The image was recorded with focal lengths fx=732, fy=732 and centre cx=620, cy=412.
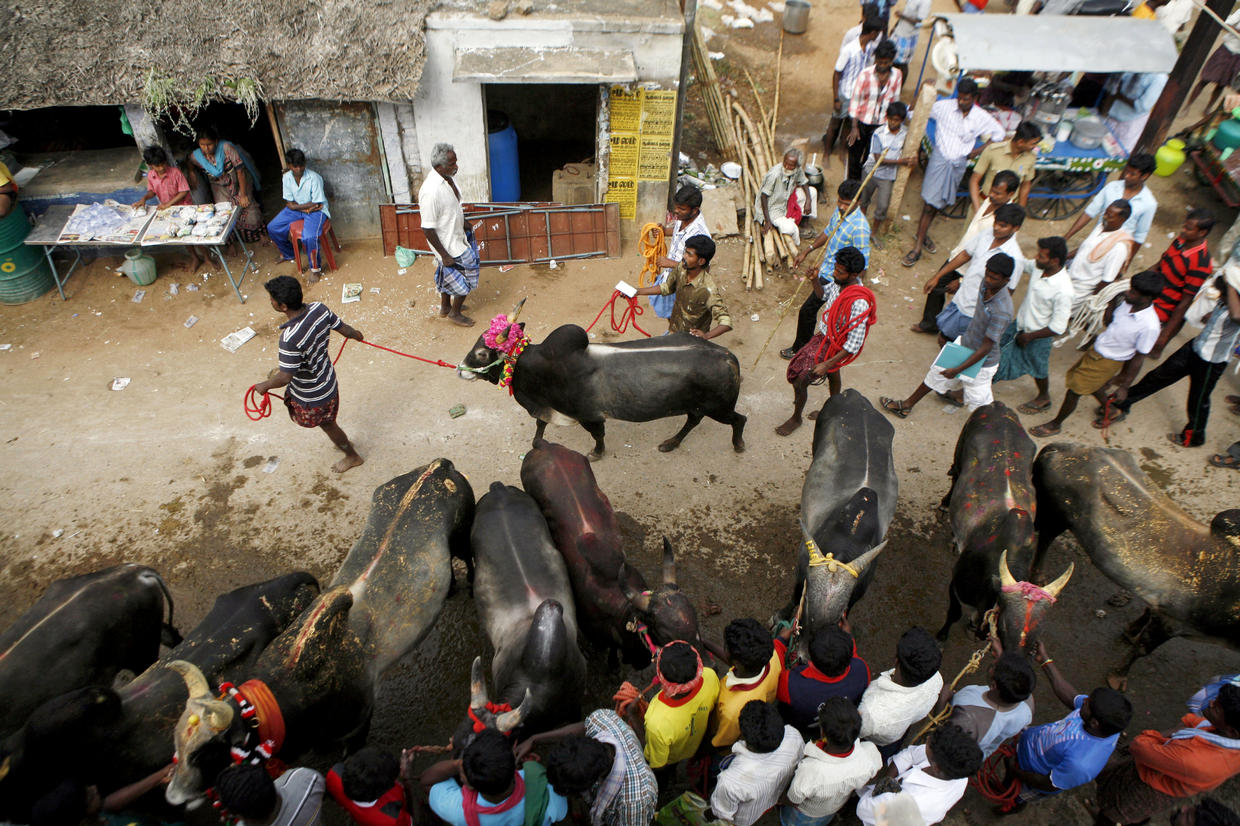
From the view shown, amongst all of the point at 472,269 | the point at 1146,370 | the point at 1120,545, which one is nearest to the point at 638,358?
the point at 472,269

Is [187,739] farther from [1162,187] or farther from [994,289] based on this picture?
[1162,187]

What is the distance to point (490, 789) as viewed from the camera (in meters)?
3.38

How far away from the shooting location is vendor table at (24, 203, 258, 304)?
26.3 ft

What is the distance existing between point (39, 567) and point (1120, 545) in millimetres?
8135

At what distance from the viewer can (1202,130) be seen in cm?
1027

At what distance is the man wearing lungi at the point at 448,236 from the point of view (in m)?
7.30

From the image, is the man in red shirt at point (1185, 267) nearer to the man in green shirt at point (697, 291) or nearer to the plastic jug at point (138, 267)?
the man in green shirt at point (697, 291)

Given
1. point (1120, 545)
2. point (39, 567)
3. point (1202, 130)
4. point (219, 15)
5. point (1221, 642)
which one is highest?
point (219, 15)

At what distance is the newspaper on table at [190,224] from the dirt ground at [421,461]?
680mm

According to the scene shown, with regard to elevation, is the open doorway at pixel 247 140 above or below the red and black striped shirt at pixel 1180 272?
below

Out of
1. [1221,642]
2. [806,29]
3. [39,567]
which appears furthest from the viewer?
[806,29]

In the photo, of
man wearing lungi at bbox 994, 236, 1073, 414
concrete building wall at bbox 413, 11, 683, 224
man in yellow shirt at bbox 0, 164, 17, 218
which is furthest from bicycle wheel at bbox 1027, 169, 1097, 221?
man in yellow shirt at bbox 0, 164, 17, 218

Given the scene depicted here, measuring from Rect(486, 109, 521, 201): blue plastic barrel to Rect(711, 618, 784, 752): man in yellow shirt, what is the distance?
7197mm

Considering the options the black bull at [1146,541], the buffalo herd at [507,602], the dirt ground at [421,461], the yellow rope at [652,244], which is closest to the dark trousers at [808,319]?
the dirt ground at [421,461]
